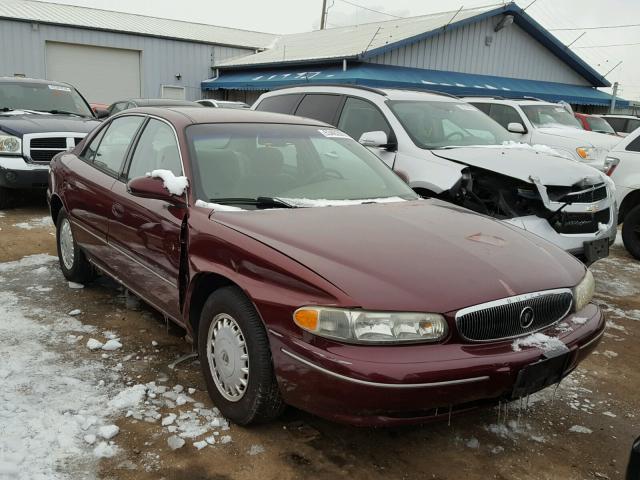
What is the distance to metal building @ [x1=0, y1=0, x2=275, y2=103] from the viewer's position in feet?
78.3

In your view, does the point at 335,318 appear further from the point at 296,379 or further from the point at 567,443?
the point at 567,443

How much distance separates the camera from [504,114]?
1149 cm

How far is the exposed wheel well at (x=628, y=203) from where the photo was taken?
721 centimetres

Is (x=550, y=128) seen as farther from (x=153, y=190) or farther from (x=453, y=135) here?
(x=153, y=190)

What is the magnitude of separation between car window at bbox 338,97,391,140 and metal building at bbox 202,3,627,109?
11527 millimetres

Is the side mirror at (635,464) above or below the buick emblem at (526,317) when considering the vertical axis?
below

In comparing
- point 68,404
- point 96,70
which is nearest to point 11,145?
point 68,404

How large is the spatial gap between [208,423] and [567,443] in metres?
1.86

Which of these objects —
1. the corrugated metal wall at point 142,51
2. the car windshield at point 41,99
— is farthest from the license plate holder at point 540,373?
the corrugated metal wall at point 142,51

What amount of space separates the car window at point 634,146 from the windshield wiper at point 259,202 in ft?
18.9

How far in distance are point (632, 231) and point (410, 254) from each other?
5.62m

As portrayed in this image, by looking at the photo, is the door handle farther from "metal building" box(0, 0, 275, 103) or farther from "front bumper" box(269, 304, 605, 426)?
"metal building" box(0, 0, 275, 103)

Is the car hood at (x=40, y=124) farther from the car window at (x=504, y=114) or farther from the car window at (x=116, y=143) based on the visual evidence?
the car window at (x=504, y=114)

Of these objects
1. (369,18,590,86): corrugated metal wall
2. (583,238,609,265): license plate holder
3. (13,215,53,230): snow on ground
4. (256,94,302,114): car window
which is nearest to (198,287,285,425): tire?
(583,238,609,265): license plate holder
